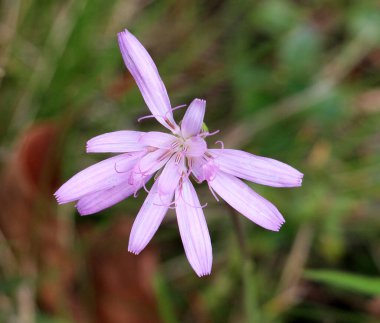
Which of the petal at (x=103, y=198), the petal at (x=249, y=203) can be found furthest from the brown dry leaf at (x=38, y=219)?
the petal at (x=249, y=203)

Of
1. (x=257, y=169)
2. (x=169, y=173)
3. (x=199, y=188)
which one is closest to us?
(x=257, y=169)

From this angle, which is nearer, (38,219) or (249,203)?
(249,203)

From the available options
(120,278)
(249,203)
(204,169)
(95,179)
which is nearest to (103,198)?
(95,179)

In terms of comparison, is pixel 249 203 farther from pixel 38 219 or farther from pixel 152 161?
pixel 38 219

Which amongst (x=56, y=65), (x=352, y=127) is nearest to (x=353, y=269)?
(x=352, y=127)

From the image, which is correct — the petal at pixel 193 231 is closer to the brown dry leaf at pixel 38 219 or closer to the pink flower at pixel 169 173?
the pink flower at pixel 169 173

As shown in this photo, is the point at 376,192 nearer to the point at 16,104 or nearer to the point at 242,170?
the point at 242,170

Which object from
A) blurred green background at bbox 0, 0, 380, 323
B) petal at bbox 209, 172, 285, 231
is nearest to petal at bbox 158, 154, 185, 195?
petal at bbox 209, 172, 285, 231
